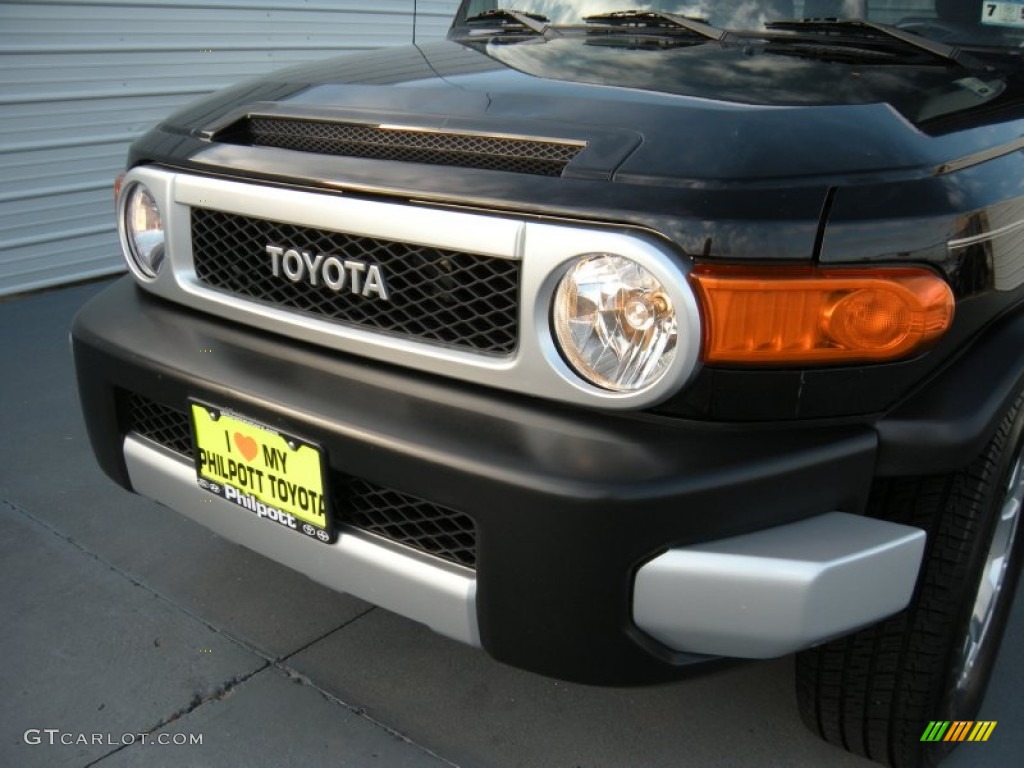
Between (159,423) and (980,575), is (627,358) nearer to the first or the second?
(980,575)

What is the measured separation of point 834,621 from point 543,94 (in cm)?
104

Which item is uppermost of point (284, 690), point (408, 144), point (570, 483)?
point (408, 144)

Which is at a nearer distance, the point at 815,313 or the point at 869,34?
the point at 815,313

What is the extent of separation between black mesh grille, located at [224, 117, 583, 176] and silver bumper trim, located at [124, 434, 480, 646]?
666 millimetres

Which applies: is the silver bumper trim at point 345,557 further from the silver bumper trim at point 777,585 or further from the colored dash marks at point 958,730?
the colored dash marks at point 958,730

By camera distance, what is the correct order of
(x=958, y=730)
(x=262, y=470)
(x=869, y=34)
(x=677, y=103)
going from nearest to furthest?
1. (x=677, y=103)
2. (x=262, y=470)
3. (x=958, y=730)
4. (x=869, y=34)

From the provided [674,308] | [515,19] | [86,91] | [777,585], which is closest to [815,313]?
[674,308]

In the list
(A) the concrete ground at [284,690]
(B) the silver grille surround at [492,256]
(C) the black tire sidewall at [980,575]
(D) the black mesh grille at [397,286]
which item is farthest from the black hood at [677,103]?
(A) the concrete ground at [284,690]

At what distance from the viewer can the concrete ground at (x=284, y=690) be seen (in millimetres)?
2039

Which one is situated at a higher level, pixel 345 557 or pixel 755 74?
pixel 755 74

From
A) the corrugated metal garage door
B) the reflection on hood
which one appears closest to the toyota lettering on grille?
the reflection on hood

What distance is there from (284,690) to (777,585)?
1250mm

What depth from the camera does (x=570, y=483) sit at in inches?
57.1

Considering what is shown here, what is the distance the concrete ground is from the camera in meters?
2.04
